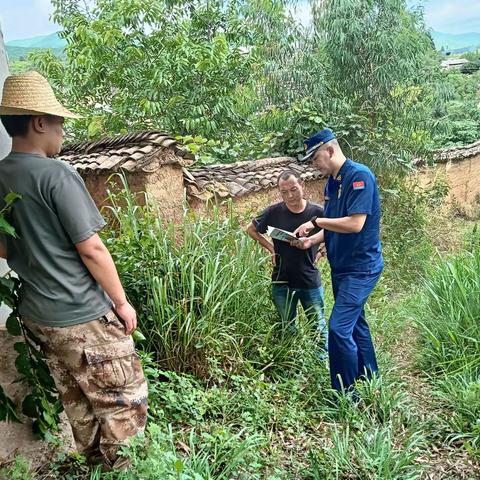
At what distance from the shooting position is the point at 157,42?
777cm

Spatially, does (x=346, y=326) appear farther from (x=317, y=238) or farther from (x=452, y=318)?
(x=452, y=318)

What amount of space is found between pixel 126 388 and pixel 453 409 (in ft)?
7.19

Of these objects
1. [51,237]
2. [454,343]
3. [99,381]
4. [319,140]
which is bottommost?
[454,343]

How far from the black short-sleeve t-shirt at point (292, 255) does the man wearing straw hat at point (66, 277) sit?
189 centimetres

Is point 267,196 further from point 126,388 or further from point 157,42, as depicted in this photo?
point 126,388

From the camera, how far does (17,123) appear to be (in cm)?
214

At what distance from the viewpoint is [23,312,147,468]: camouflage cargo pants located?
2160 mm

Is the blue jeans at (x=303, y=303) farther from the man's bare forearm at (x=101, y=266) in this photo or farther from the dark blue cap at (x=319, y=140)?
the man's bare forearm at (x=101, y=266)

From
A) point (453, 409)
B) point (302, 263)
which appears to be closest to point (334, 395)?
point (453, 409)

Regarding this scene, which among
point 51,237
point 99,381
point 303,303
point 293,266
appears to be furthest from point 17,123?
point 303,303

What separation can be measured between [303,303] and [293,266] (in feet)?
1.08

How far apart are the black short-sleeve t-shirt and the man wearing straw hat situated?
6.21 ft

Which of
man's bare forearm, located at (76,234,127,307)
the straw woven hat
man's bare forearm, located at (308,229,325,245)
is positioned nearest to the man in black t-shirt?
man's bare forearm, located at (308,229,325,245)

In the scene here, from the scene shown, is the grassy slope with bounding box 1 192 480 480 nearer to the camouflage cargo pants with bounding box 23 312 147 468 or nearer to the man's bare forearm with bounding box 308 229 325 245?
the camouflage cargo pants with bounding box 23 312 147 468
